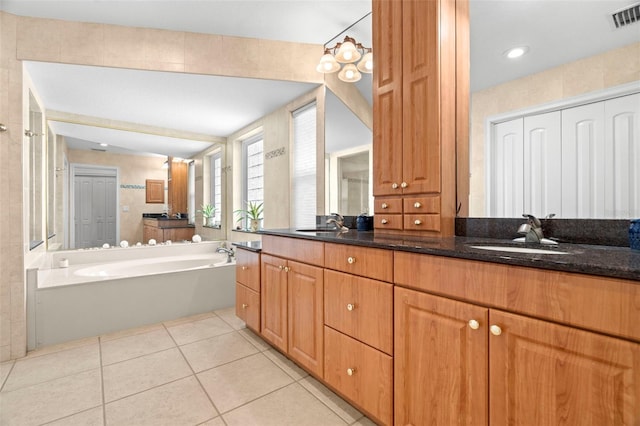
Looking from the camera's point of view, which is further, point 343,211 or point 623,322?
point 343,211

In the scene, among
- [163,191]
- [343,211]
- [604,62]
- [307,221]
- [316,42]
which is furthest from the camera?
[163,191]

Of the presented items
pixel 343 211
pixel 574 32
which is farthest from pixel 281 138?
pixel 574 32

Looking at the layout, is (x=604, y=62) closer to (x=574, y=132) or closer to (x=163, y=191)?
(x=574, y=132)

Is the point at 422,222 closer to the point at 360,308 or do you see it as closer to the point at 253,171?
Result: the point at 360,308

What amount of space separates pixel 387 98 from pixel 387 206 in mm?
684

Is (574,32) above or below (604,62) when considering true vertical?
above

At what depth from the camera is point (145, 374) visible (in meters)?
1.83

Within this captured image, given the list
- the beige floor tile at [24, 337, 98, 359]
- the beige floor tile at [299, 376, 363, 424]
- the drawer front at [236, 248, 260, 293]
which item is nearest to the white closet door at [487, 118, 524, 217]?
the beige floor tile at [299, 376, 363, 424]

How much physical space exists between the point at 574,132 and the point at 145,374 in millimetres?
2718

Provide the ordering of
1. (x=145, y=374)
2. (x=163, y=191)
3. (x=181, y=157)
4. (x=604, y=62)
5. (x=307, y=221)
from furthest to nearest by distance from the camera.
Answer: (x=181, y=157) → (x=163, y=191) → (x=307, y=221) → (x=145, y=374) → (x=604, y=62)

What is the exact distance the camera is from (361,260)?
4.49ft

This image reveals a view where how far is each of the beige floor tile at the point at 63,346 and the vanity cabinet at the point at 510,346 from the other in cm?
246

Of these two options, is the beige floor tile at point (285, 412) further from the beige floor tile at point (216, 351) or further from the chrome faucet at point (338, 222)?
the chrome faucet at point (338, 222)

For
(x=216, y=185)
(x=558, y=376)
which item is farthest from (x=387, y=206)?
(x=216, y=185)
